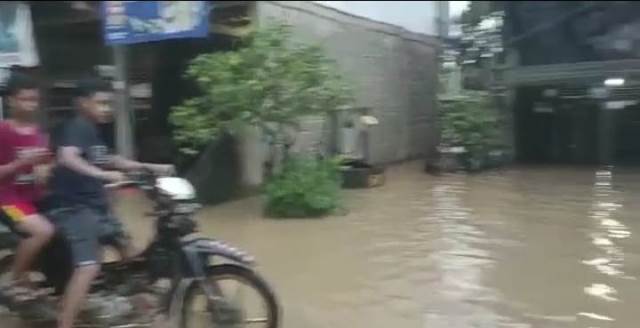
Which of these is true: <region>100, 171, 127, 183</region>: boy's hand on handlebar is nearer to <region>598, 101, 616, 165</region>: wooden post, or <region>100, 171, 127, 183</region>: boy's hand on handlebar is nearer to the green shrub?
the green shrub

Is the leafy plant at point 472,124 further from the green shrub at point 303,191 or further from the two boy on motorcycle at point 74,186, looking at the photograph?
the two boy on motorcycle at point 74,186

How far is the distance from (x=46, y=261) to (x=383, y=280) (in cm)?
256

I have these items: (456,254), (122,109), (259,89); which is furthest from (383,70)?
(456,254)

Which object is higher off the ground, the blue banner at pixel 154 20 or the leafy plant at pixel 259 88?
the blue banner at pixel 154 20

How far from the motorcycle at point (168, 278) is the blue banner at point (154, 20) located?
5895 mm

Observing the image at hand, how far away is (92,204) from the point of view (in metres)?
5.12

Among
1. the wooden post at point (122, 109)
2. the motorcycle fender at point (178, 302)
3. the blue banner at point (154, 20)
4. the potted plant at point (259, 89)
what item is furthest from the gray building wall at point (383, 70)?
the motorcycle fender at point (178, 302)

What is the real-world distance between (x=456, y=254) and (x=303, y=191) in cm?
264

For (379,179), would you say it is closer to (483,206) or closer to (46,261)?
(483,206)

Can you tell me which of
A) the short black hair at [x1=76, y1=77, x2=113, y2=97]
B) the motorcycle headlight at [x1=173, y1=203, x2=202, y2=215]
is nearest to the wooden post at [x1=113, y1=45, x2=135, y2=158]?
the short black hair at [x1=76, y1=77, x2=113, y2=97]

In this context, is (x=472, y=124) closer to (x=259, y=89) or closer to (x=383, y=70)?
(x=383, y=70)

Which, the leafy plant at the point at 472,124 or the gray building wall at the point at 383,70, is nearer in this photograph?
the gray building wall at the point at 383,70

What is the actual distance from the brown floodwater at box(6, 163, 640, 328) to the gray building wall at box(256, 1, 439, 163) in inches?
104

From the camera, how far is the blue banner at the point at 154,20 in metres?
10.8
